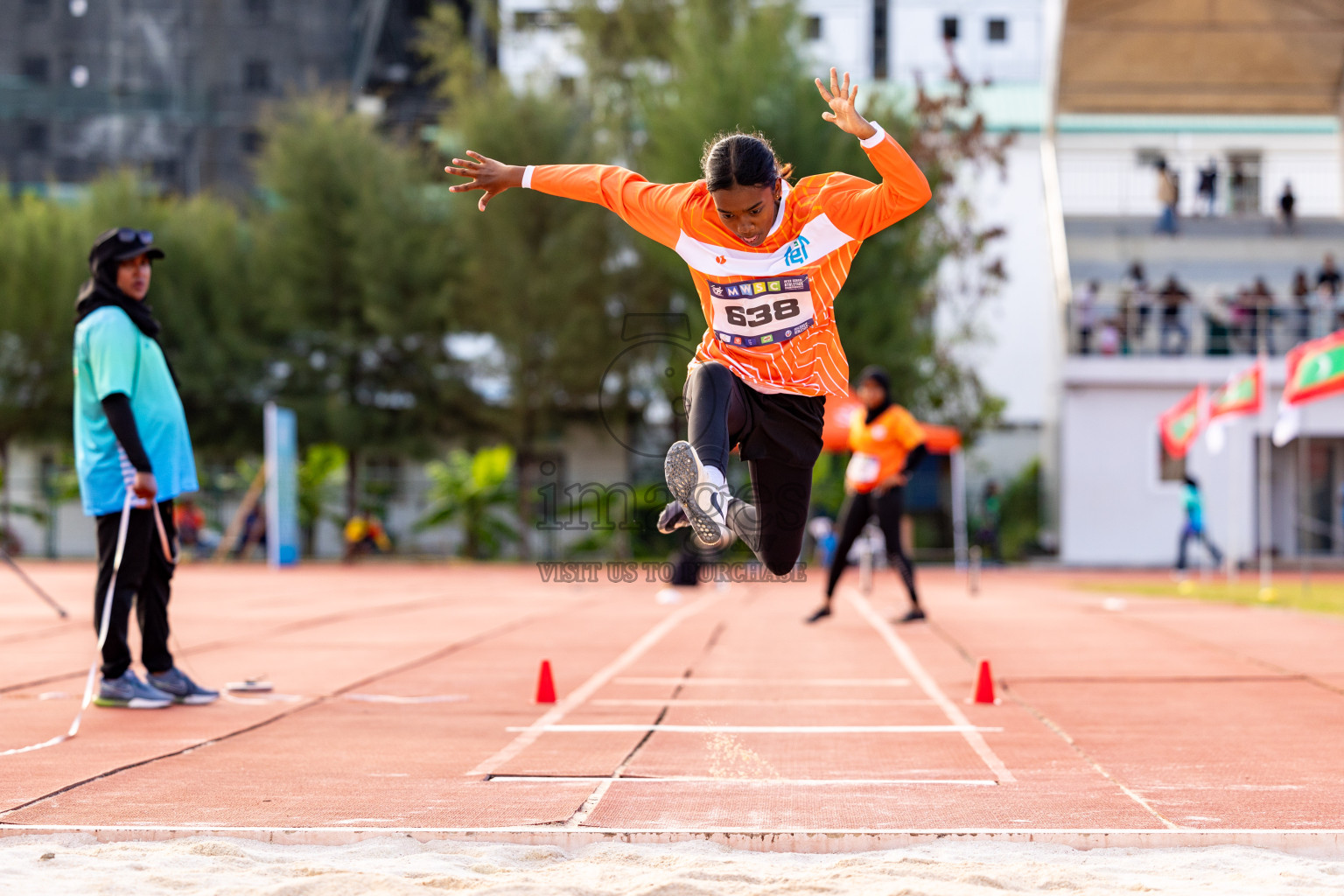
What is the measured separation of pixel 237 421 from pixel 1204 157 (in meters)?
27.4

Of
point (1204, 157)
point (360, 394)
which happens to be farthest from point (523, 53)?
point (1204, 157)

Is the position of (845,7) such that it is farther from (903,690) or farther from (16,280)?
(903,690)

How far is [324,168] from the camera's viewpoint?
3241cm

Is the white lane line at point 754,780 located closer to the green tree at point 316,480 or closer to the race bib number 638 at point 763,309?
the race bib number 638 at point 763,309

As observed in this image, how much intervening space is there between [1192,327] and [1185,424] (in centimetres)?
1137

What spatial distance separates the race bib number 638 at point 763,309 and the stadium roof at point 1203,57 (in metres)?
25.2

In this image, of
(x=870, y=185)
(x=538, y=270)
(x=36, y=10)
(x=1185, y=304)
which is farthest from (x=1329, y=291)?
(x=36, y=10)

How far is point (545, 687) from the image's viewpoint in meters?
7.68

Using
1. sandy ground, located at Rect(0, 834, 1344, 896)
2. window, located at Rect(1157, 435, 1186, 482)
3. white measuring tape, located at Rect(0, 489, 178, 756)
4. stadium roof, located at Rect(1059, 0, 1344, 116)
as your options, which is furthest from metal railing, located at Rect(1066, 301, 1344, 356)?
sandy ground, located at Rect(0, 834, 1344, 896)

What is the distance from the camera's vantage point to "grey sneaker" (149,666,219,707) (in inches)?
300

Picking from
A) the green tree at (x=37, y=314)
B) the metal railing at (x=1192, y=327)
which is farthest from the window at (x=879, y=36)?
the green tree at (x=37, y=314)

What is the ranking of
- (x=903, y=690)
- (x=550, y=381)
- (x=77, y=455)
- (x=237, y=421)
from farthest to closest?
(x=237, y=421)
(x=550, y=381)
(x=903, y=690)
(x=77, y=455)

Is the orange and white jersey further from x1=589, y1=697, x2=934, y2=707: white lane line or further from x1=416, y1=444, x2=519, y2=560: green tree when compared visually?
x1=416, y1=444, x2=519, y2=560: green tree

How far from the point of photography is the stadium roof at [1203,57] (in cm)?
2797
